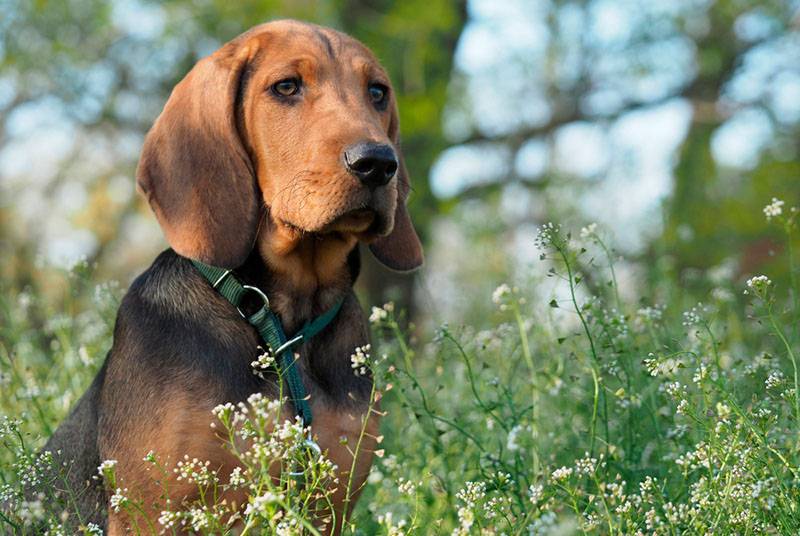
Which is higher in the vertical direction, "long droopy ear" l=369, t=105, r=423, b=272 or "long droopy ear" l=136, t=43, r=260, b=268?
"long droopy ear" l=136, t=43, r=260, b=268

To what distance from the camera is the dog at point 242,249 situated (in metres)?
3.29

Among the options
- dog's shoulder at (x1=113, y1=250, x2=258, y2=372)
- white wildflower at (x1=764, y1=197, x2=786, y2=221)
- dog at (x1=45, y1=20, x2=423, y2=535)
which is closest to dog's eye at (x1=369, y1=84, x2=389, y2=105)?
dog at (x1=45, y1=20, x2=423, y2=535)

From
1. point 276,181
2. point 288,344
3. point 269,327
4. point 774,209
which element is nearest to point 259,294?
point 269,327

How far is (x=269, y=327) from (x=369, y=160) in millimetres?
738

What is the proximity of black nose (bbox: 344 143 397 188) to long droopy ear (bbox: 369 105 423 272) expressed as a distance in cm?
74

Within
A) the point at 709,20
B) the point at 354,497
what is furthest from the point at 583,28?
the point at 354,497

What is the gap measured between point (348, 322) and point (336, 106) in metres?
0.90

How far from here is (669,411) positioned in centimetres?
398

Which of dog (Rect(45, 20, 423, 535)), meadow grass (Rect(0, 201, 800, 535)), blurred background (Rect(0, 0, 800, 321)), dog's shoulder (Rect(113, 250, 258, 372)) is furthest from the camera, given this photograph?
blurred background (Rect(0, 0, 800, 321))

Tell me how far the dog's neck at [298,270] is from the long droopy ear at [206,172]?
128mm

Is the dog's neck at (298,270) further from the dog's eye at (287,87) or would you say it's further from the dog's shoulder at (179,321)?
the dog's eye at (287,87)

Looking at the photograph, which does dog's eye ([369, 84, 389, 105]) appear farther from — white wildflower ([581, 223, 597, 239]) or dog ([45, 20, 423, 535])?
white wildflower ([581, 223, 597, 239])

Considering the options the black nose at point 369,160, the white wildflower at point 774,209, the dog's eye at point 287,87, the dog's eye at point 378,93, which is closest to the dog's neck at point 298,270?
the black nose at point 369,160

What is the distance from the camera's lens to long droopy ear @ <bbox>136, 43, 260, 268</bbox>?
3.59 m
